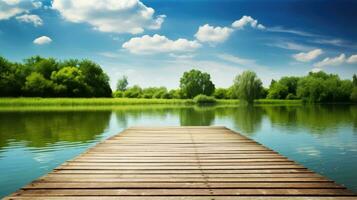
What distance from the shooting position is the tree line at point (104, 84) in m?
57.4

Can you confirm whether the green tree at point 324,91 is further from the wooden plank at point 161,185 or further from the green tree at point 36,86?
the wooden plank at point 161,185

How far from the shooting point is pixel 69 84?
63.2 meters

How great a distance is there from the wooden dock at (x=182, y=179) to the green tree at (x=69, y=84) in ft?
191

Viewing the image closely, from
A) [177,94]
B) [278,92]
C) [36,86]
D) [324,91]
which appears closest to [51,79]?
[36,86]

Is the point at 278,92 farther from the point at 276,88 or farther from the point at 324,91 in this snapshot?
the point at 324,91

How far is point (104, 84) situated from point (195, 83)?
24546 millimetres

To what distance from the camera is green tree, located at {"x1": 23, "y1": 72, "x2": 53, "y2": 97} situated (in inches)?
2231

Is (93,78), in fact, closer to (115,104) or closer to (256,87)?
(115,104)

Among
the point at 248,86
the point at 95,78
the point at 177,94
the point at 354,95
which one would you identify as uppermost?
the point at 95,78

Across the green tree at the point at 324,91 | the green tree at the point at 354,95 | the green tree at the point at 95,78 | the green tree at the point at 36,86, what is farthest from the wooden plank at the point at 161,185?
the green tree at the point at 354,95

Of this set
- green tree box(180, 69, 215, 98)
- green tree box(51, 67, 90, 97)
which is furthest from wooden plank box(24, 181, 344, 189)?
green tree box(180, 69, 215, 98)

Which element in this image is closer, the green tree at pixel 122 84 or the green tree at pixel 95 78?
the green tree at pixel 95 78

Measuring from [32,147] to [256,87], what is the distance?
52.2 metres

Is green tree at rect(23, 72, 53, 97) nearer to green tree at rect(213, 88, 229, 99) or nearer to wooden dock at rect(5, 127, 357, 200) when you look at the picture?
green tree at rect(213, 88, 229, 99)
